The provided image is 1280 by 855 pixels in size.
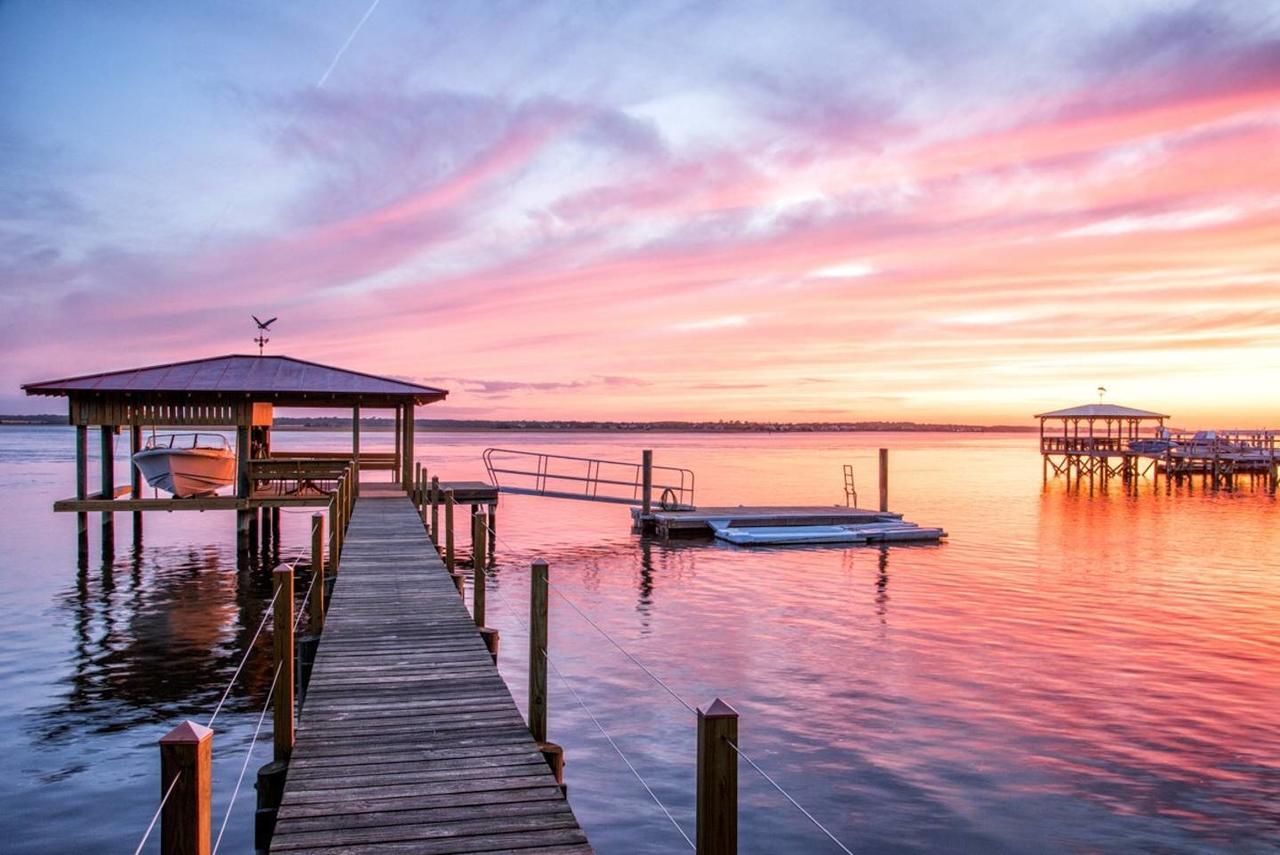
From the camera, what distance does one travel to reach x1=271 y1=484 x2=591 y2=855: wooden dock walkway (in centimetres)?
477

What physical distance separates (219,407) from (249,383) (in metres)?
0.92

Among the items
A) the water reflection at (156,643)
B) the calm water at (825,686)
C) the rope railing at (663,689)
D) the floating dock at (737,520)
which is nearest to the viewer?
the rope railing at (663,689)

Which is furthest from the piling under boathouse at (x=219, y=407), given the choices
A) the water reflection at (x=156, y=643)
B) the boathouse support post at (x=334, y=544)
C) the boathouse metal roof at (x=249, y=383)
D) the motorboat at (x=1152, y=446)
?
the motorboat at (x=1152, y=446)

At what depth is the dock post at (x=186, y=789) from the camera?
9.93 ft

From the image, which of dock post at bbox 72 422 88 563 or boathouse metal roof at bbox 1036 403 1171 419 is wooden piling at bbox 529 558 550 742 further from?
boathouse metal roof at bbox 1036 403 1171 419

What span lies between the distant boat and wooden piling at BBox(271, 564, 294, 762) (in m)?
17.7

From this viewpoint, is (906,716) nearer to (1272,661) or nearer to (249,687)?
(1272,661)

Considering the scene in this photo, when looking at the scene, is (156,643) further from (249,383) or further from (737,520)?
(737,520)

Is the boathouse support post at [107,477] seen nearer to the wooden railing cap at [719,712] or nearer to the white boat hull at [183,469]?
the white boat hull at [183,469]

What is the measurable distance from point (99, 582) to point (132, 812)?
13817 mm

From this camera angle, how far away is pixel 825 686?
12.0 m

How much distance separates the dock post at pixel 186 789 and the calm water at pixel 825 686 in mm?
5110

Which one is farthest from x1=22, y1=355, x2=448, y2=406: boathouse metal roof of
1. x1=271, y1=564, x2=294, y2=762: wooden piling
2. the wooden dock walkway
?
x1=271, y1=564, x2=294, y2=762: wooden piling

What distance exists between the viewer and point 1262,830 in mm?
7723
